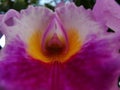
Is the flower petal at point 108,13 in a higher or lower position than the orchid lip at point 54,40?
higher

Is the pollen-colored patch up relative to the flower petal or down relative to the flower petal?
down

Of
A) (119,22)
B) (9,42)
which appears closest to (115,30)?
(119,22)

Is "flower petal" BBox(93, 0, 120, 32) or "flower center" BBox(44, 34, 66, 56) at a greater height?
"flower petal" BBox(93, 0, 120, 32)

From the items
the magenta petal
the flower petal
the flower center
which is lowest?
the magenta petal

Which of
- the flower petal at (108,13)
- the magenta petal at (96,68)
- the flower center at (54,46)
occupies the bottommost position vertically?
the magenta petal at (96,68)

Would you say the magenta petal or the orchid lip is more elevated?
the orchid lip

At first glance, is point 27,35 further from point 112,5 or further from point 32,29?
point 112,5
